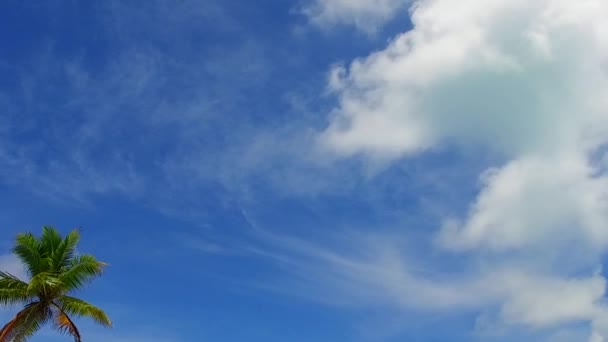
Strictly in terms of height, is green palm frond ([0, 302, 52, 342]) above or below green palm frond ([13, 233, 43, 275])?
below

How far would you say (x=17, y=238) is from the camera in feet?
150

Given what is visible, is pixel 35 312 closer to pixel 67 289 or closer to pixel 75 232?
pixel 67 289

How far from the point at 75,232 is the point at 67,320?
20.1ft

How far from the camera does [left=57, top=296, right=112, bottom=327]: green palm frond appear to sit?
44.9m

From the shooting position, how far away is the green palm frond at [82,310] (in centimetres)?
4488

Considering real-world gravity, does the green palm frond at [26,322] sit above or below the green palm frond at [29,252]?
below

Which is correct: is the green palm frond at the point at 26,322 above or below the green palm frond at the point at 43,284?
below

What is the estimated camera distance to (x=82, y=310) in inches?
1766

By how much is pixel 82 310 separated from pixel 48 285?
8.43ft

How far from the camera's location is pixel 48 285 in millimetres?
44156

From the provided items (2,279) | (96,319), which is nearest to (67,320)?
(96,319)

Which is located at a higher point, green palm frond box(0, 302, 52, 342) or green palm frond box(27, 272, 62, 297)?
green palm frond box(27, 272, 62, 297)

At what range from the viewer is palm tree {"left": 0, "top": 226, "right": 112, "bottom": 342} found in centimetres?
4362

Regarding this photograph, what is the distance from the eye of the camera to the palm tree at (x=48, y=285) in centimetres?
4362
